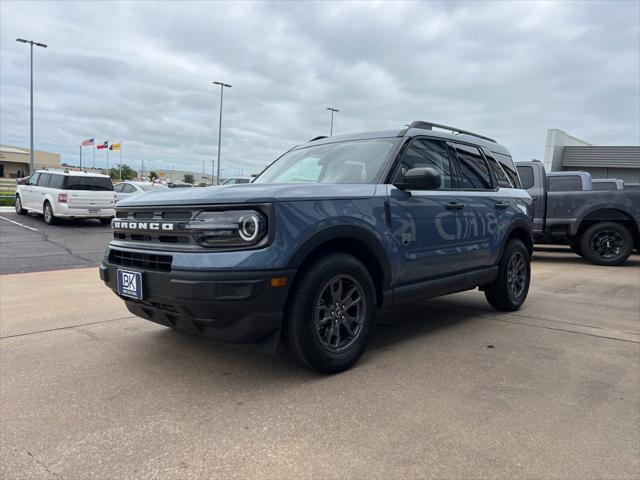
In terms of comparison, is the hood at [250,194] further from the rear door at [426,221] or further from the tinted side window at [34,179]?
the tinted side window at [34,179]

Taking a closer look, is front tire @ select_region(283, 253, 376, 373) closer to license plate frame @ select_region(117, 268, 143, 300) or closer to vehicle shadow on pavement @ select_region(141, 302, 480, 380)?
vehicle shadow on pavement @ select_region(141, 302, 480, 380)

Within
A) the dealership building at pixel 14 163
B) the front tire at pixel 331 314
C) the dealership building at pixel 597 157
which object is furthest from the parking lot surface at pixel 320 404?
the dealership building at pixel 14 163

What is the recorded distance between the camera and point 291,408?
2.94 metres

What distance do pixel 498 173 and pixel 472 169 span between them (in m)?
0.69

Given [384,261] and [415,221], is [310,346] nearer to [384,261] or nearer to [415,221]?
[384,261]

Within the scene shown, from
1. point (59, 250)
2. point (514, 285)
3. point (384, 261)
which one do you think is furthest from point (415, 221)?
point (59, 250)

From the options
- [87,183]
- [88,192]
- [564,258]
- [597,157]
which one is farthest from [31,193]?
[597,157]

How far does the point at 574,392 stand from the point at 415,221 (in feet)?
5.40

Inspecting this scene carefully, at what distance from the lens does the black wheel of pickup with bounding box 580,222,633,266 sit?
32.8 feet

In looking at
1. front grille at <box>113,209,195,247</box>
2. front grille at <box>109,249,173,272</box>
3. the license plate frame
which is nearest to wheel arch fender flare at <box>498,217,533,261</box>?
front grille at <box>113,209,195,247</box>

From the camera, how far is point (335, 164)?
4293 millimetres

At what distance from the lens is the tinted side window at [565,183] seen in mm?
11219

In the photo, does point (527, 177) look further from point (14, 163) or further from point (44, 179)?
point (14, 163)

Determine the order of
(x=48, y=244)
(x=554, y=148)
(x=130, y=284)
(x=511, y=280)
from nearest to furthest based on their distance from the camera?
1. (x=130, y=284)
2. (x=511, y=280)
3. (x=48, y=244)
4. (x=554, y=148)
